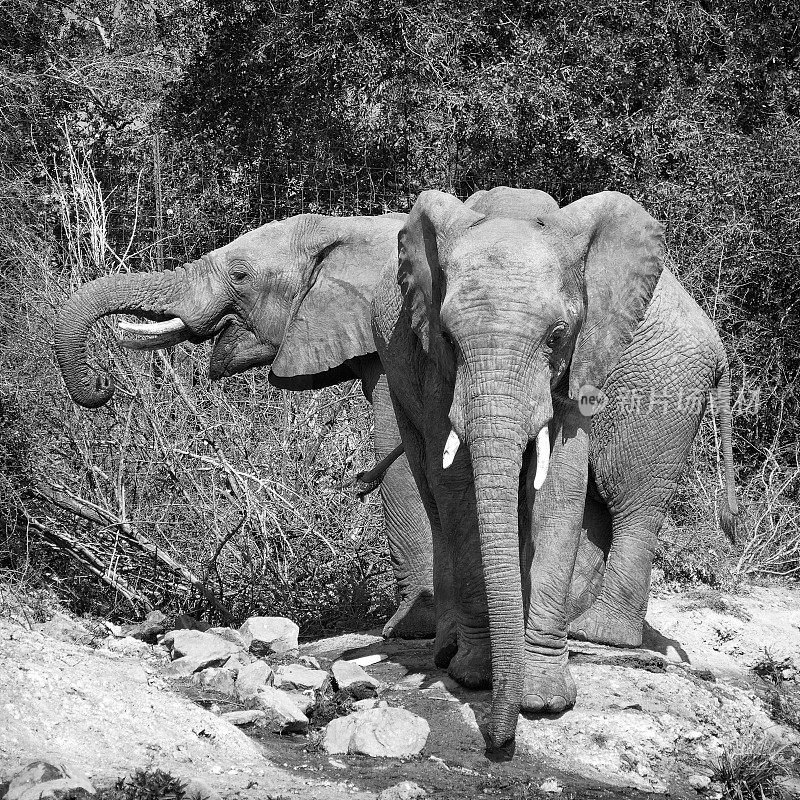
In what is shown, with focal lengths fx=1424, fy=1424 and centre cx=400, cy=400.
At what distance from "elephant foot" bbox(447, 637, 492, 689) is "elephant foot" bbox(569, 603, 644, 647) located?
1.35 metres

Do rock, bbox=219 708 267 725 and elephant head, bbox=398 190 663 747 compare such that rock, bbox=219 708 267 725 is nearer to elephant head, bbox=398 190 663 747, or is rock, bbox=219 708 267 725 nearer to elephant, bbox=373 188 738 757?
elephant, bbox=373 188 738 757

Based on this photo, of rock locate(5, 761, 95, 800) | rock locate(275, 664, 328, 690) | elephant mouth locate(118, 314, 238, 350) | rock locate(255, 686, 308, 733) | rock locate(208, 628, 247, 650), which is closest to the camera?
rock locate(5, 761, 95, 800)

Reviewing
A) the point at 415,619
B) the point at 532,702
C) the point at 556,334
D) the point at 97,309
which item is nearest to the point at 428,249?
the point at 556,334

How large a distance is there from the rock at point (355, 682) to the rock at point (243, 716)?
493 mm

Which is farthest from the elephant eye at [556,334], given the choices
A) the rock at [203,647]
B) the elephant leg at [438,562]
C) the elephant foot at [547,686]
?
the rock at [203,647]

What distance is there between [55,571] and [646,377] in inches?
158

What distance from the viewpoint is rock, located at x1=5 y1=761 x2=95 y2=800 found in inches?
177

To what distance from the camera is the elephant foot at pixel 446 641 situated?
6480mm

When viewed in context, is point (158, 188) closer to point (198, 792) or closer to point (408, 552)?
point (408, 552)

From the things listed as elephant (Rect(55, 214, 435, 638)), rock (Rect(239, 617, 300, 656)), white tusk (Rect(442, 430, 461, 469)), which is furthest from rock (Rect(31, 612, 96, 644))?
white tusk (Rect(442, 430, 461, 469))

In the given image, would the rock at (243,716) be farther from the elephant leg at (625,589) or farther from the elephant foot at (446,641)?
the elephant leg at (625,589)

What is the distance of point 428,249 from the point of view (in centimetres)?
594

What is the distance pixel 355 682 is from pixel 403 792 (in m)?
1.27

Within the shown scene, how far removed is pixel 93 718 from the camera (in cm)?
536
